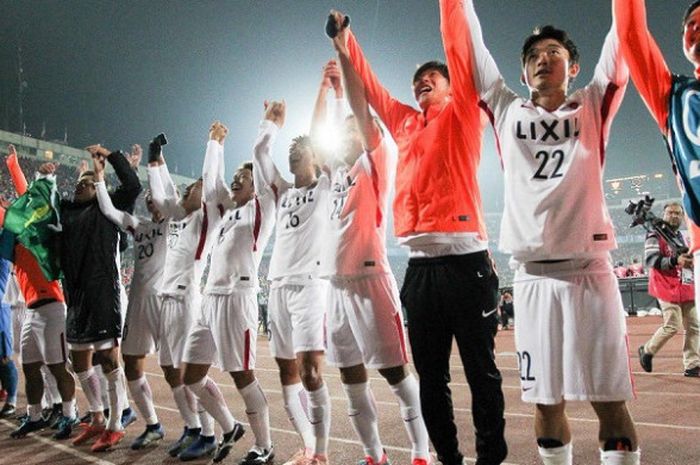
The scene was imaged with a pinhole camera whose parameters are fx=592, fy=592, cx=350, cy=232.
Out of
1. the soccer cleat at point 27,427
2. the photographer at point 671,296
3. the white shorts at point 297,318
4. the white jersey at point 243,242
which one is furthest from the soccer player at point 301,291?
the photographer at point 671,296

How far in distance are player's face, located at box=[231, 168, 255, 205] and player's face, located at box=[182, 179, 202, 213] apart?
0.56 meters

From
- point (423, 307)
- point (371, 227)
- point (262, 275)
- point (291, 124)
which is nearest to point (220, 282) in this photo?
point (371, 227)

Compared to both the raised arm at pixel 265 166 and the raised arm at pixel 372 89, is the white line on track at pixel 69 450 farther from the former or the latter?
the raised arm at pixel 372 89

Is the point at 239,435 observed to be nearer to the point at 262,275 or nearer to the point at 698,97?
the point at 698,97

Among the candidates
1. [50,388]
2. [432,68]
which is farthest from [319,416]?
[50,388]

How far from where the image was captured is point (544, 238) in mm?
2605

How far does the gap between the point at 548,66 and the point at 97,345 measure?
5.15 meters

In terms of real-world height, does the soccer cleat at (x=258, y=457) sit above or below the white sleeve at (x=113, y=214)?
below

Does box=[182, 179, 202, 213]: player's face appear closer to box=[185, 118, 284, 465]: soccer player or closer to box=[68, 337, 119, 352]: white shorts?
box=[185, 118, 284, 465]: soccer player

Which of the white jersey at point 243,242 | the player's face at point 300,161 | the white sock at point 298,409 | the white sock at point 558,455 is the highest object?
the player's face at point 300,161

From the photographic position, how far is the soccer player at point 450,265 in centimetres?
312

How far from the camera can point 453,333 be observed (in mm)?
3264

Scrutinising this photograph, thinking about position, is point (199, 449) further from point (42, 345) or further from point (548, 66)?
point (548, 66)

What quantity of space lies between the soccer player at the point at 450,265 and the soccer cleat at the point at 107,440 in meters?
3.78
